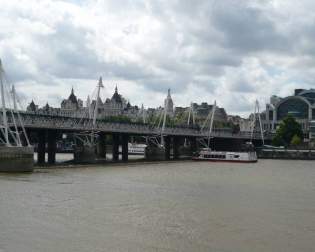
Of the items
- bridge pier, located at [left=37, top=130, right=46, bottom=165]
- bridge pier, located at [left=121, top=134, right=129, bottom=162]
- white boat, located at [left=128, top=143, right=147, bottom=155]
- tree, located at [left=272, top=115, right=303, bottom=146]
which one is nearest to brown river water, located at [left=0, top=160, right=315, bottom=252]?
bridge pier, located at [left=37, top=130, right=46, bottom=165]

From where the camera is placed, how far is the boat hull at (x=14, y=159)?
6494cm

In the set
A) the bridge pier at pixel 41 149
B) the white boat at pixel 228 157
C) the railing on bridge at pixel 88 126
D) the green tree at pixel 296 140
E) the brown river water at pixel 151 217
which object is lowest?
the brown river water at pixel 151 217

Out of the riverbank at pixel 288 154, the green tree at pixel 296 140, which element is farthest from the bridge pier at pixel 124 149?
the green tree at pixel 296 140

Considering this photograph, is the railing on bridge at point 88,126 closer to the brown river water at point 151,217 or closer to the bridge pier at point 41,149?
the bridge pier at point 41,149

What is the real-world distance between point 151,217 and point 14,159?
1315 inches

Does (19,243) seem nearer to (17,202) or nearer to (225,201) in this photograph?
(17,202)

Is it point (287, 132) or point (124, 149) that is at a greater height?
point (287, 132)

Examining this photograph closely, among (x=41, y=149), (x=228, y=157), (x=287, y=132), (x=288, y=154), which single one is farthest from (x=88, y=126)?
(x=287, y=132)

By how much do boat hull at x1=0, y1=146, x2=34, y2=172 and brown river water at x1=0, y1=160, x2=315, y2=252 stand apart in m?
7.53

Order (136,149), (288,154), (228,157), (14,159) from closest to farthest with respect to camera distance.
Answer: (14,159) → (228,157) → (288,154) → (136,149)

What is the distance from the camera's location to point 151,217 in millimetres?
36094

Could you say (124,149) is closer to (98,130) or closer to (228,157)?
(98,130)

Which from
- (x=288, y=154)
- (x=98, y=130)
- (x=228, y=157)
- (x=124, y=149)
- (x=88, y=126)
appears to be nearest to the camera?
(x=88, y=126)

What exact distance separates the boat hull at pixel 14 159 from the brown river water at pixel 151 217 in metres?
7.53
